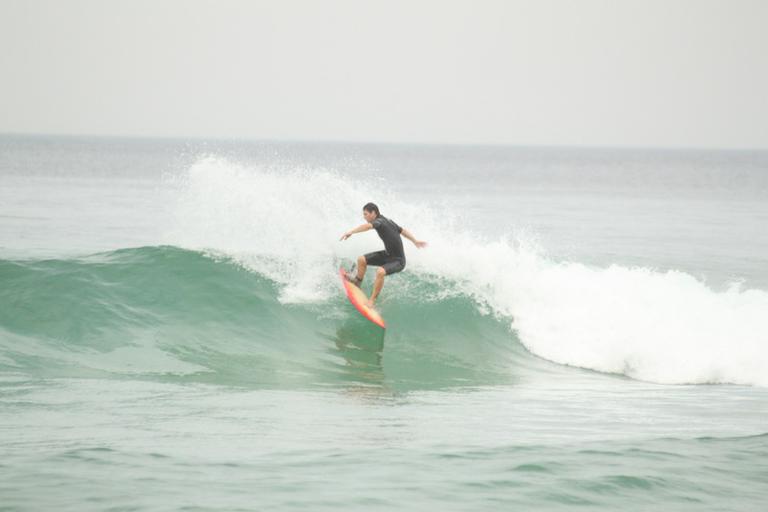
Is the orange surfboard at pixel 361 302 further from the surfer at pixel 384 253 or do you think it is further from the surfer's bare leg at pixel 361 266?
the surfer's bare leg at pixel 361 266

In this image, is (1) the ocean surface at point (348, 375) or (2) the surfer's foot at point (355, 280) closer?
(1) the ocean surface at point (348, 375)

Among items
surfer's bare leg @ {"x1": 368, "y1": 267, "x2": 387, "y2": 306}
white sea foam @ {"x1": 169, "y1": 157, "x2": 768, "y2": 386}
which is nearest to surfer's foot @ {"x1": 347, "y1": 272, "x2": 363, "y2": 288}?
surfer's bare leg @ {"x1": 368, "y1": 267, "x2": 387, "y2": 306}

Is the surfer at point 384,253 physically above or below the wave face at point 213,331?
above

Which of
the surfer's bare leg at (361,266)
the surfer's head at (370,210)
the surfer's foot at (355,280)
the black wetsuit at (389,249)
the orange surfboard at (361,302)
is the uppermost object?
the surfer's head at (370,210)

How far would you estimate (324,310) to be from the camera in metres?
14.1

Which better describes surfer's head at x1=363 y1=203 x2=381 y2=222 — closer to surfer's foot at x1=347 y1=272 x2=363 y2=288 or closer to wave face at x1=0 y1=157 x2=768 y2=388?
surfer's foot at x1=347 y1=272 x2=363 y2=288

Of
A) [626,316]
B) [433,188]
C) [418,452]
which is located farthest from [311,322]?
[433,188]

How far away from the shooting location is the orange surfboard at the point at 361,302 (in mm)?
13383

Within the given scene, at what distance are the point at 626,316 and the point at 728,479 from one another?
780 centimetres

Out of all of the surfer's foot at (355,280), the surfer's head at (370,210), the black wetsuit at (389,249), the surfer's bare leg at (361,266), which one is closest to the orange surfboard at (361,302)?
the surfer's foot at (355,280)

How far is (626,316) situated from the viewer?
14648 millimetres

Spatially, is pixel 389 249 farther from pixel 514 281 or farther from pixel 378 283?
pixel 514 281

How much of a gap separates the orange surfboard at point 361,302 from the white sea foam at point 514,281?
0.84 meters

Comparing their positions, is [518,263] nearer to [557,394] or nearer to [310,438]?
[557,394]
